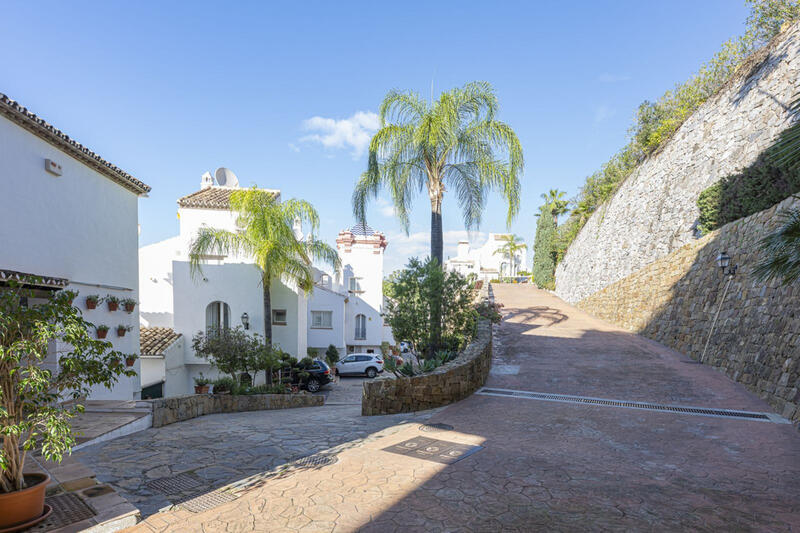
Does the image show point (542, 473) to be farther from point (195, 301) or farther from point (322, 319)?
point (322, 319)

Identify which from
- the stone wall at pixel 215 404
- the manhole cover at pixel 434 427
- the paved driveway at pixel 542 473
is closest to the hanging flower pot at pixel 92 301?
the stone wall at pixel 215 404

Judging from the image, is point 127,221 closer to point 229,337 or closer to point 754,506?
point 229,337

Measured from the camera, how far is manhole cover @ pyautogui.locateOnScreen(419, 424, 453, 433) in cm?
680

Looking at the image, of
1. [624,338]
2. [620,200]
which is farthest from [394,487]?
[620,200]

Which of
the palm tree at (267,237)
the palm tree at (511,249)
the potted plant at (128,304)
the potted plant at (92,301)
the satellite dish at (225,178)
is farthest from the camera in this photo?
the palm tree at (511,249)

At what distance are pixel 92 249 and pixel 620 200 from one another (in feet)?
76.3

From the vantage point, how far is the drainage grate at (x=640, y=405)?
709 cm

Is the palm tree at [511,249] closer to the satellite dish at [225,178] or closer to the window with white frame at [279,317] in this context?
the satellite dish at [225,178]

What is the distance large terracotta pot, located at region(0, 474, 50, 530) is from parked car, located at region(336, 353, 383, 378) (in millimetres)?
20481

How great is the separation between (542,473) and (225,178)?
2268cm

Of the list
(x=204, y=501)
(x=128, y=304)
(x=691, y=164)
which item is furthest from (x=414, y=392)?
(x=691, y=164)

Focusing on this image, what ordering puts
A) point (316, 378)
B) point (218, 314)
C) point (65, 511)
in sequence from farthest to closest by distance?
point (218, 314), point (316, 378), point (65, 511)

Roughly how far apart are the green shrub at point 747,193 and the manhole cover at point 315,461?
419 inches

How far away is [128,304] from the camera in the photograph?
11.3 metres
